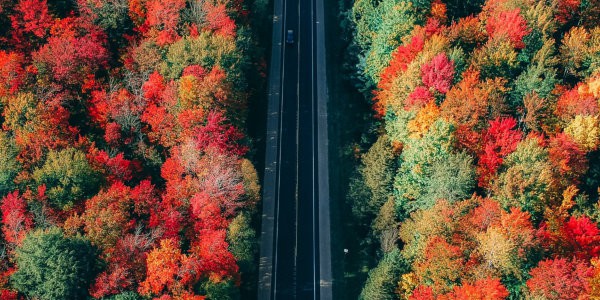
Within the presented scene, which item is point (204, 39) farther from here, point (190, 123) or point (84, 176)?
point (84, 176)

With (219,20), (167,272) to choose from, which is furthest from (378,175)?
(219,20)

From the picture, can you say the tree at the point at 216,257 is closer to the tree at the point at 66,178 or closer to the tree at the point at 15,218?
the tree at the point at 66,178

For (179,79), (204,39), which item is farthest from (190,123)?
(204,39)

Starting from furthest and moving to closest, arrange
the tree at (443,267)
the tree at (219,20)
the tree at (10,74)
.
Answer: the tree at (219,20), the tree at (10,74), the tree at (443,267)

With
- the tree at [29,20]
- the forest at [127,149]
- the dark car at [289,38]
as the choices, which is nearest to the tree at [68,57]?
the forest at [127,149]

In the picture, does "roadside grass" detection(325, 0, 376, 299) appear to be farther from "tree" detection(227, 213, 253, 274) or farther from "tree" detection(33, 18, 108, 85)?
"tree" detection(33, 18, 108, 85)

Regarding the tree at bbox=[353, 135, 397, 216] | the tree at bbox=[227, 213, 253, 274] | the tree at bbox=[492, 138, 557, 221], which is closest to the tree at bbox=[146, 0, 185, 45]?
the tree at bbox=[227, 213, 253, 274]
